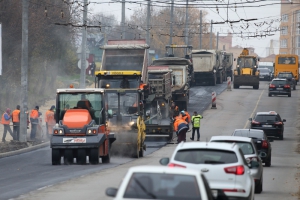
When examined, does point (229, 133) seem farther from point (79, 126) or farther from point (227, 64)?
point (227, 64)

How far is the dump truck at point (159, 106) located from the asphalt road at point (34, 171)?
2.68m

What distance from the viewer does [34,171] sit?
23.3 meters

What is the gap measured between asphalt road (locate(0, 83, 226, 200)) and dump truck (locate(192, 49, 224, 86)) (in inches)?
1358

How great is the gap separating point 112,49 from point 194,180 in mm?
29193

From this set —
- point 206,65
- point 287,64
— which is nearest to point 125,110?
point 206,65

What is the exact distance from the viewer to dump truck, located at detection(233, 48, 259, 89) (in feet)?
229

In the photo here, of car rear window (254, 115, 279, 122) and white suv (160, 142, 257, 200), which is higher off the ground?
white suv (160, 142, 257, 200)

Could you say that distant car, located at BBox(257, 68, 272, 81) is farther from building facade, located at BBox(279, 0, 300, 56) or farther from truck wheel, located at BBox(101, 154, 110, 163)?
truck wheel, located at BBox(101, 154, 110, 163)

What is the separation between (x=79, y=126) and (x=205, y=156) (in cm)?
1189

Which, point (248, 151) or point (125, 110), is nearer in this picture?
point (248, 151)

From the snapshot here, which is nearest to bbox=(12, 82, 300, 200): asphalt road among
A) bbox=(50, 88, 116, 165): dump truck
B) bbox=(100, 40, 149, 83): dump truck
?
bbox=(50, 88, 116, 165): dump truck

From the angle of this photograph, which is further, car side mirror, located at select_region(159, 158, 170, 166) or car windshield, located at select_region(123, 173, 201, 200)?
car side mirror, located at select_region(159, 158, 170, 166)

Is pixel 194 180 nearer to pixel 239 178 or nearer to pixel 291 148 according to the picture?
pixel 239 178

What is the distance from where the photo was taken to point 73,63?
220 ft
